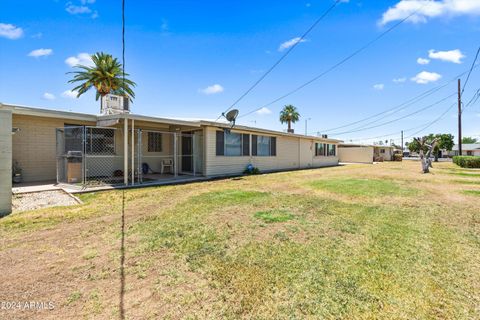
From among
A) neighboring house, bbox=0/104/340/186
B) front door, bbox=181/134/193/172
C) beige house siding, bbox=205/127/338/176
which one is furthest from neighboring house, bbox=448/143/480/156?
front door, bbox=181/134/193/172

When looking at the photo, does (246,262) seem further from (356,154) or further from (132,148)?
(356,154)

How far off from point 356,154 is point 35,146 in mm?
32170

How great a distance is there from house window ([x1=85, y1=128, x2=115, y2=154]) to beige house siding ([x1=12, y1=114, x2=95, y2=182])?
941 millimetres

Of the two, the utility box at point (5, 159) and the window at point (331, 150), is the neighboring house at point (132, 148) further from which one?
the window at point (331, 150)

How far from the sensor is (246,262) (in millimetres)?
2879

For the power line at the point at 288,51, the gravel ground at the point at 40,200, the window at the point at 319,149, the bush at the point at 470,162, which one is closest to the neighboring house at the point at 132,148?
the gravel ground at the point at 40,200

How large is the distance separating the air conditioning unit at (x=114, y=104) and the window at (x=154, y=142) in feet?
6.87

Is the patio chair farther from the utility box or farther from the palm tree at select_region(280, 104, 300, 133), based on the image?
the palm tree at select_region(280, 104, 300, 133)

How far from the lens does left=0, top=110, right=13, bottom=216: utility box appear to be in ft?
15.5

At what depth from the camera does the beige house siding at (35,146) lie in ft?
27.1

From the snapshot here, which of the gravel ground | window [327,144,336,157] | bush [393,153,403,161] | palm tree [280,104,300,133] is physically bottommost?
the gravel ground

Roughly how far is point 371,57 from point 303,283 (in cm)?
1288

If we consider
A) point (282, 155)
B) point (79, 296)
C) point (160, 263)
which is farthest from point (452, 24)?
point (79, 296)

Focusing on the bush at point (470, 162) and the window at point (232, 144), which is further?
the bush at point (470, 162)
